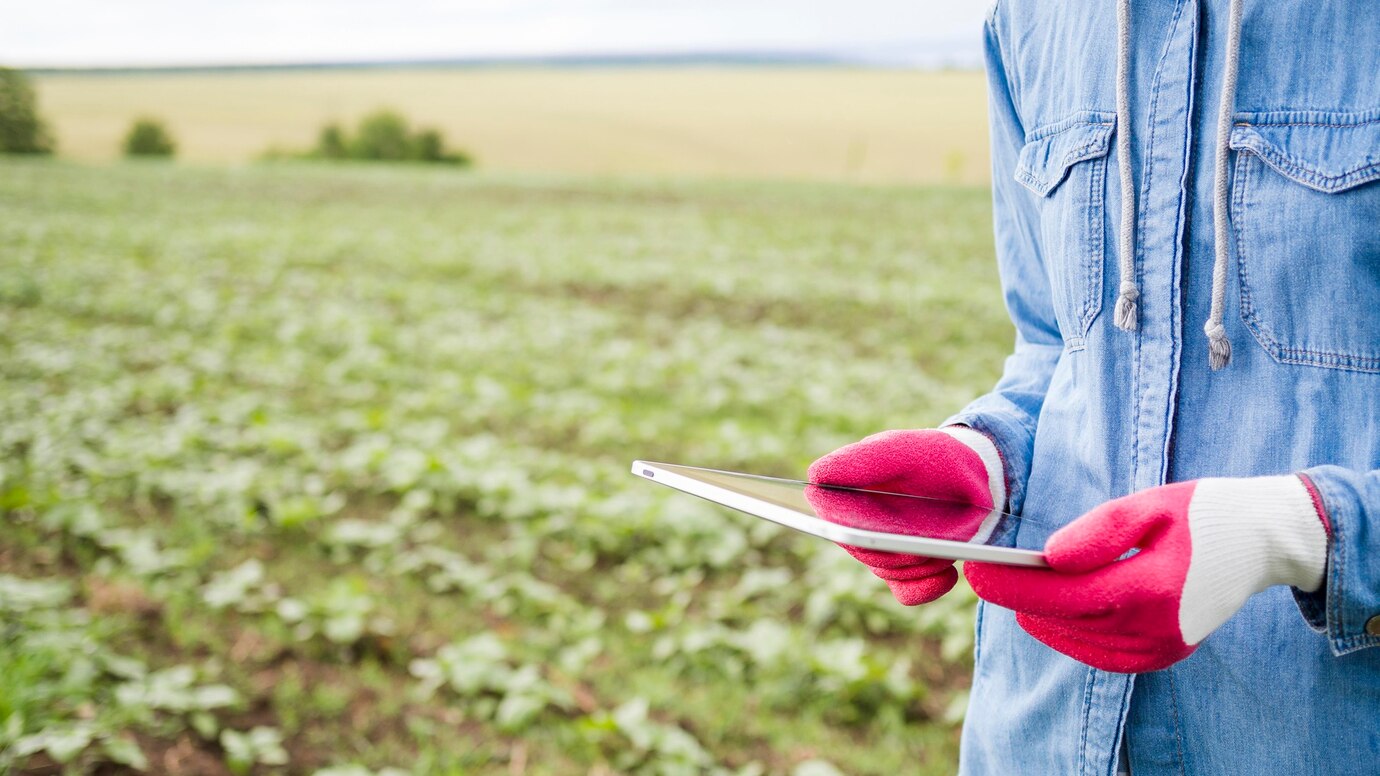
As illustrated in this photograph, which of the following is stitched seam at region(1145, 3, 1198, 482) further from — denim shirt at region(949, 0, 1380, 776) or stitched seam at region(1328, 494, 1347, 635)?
stitched seam at region(1328, 494, 1347, 635)

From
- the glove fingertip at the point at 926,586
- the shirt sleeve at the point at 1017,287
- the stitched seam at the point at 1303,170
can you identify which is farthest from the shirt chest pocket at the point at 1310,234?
the glove fingertip at the point at 926,586

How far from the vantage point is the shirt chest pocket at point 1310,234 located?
3.37ft

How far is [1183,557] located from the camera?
97 cm

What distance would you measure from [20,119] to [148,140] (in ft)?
53.4

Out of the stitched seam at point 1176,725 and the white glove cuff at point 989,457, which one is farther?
the white glove cuff at point 989,457

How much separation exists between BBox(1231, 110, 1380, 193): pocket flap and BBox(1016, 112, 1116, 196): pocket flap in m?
0.16

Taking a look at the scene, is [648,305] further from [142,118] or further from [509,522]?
[142,118]

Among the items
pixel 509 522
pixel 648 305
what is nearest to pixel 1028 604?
pixel 509 522

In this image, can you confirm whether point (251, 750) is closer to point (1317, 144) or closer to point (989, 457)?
point (989, 457)

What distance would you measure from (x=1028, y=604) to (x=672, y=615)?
2.72 m

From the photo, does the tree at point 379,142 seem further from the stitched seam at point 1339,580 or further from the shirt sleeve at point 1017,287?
the stitched seam at point 1339,580

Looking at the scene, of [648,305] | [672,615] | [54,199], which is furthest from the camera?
[54,199]

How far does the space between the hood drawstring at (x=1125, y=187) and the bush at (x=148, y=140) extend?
51.4 meters

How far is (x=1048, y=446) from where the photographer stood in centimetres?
133
